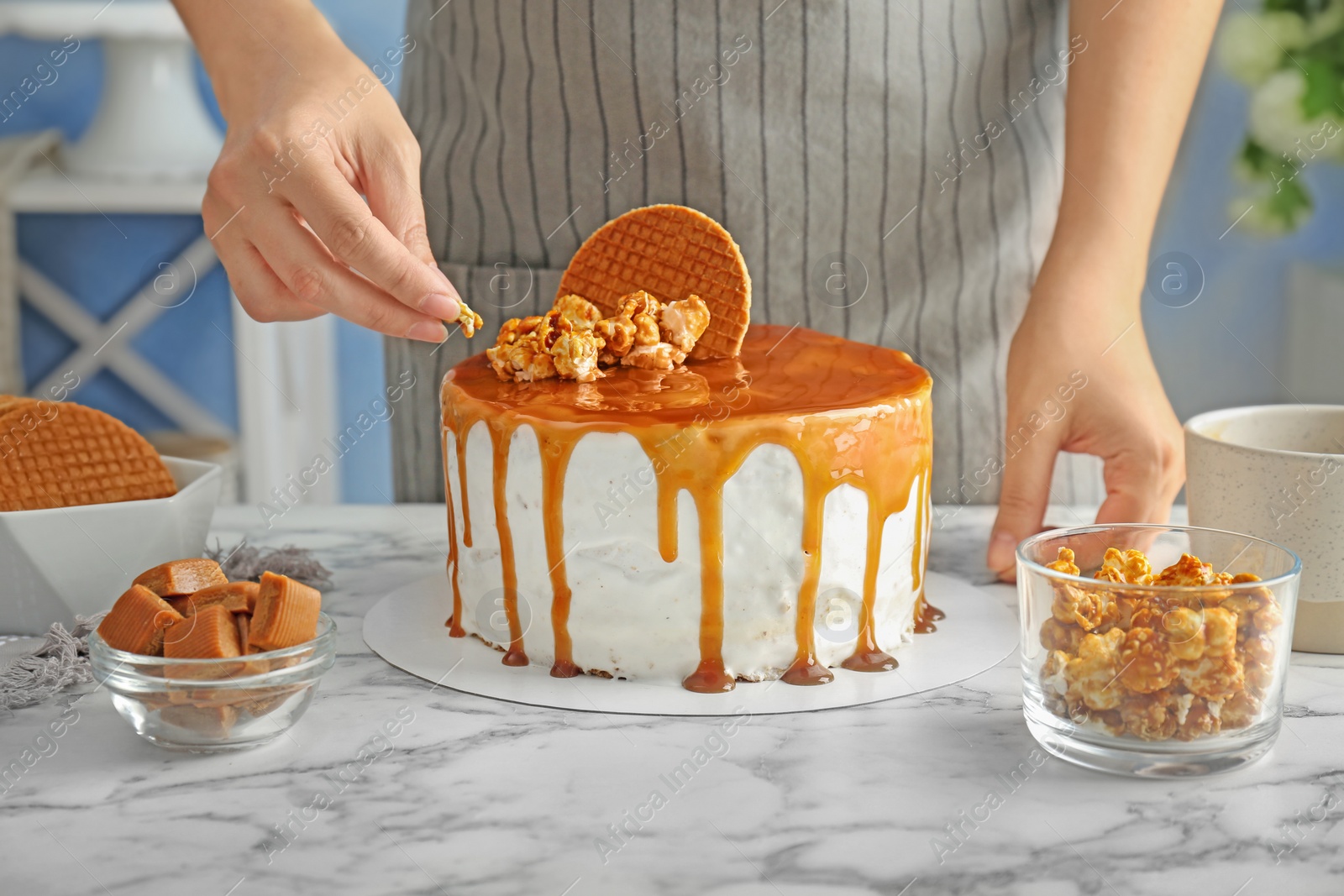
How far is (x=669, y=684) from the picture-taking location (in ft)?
3.61

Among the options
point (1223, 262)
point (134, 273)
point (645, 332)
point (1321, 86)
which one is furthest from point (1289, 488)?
point (134, 273)

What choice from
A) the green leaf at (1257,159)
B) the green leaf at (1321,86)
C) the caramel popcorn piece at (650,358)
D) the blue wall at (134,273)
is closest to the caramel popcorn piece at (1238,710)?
the caramel popcorn piece at (650,358)

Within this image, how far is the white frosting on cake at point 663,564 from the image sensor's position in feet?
3.53

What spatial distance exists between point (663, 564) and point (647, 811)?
0.26 metres

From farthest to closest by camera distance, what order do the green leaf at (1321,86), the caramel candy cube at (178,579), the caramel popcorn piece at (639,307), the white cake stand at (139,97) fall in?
the white cake stand at (139,97)
the green leaf at (1321,86)
the caramel popcorn piece at (639,307)
the caramel candy cube at (178,579)

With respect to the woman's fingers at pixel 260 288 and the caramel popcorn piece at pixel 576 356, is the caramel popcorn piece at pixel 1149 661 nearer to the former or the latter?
the caramel popcorn piece at pixel 576 356

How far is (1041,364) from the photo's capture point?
1381 millimetres

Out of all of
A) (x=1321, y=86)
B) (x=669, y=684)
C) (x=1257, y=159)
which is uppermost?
(x=1321, y=86)

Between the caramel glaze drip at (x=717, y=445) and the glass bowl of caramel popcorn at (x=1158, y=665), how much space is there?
0.21 m

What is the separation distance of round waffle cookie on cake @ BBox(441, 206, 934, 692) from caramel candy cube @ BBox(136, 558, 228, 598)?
9.4 inches

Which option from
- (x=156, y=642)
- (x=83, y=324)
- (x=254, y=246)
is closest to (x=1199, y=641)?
(x=156, y=642)

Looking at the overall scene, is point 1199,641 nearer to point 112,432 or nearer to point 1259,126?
point 112,432

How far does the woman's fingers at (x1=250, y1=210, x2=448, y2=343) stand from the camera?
1167mm

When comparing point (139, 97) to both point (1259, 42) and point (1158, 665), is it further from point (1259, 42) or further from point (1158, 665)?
point (1158, 665)
